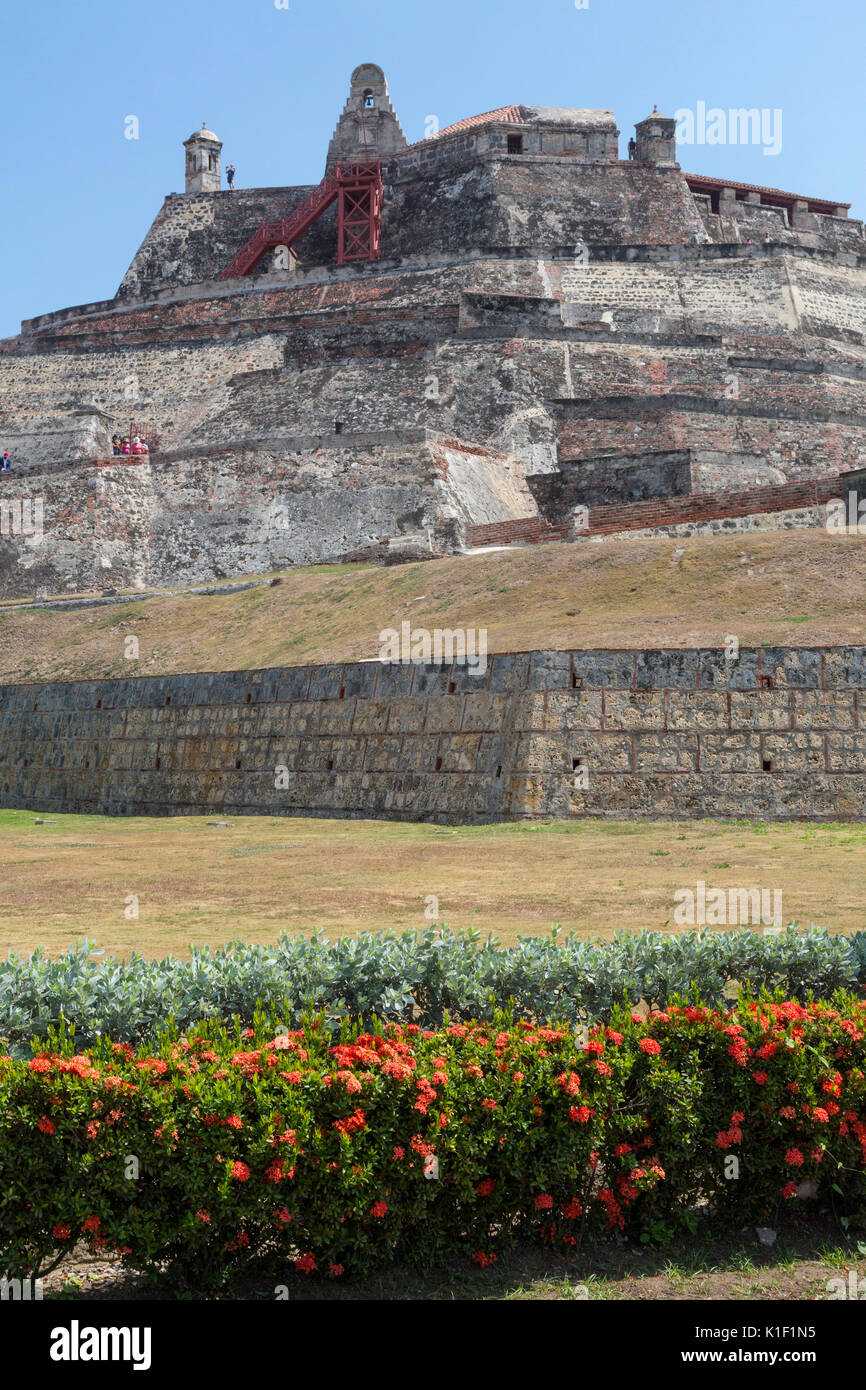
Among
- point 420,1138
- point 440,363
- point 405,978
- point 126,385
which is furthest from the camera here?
point 126,385

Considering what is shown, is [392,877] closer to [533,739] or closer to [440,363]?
[533,739]

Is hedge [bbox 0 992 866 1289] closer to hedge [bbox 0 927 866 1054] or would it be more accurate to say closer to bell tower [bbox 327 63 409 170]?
hedge [bbox 0 927 866 1054]

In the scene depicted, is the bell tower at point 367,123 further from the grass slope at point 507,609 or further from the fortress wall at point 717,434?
the grass slope at point 507,609

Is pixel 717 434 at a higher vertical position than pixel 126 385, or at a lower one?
lower

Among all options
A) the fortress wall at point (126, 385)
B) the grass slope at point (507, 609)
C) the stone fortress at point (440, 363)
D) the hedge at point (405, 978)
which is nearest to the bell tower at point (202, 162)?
the stone fortress at point (440, 363)

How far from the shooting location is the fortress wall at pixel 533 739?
17.4 m

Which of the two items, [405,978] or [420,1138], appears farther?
[405,978]

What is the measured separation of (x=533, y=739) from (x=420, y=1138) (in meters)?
12.9

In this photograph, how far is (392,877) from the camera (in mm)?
13125

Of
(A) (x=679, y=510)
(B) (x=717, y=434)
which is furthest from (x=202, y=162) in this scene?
(A) (x=679, y=510)

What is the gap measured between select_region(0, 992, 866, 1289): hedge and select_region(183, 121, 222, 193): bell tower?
53.3 meters

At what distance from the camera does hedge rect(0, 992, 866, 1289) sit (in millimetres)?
4914

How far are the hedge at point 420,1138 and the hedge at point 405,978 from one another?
1.38ft

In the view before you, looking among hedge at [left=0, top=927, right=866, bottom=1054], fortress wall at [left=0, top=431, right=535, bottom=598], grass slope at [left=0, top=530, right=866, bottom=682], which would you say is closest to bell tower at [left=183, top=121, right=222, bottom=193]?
fortress wall at [left=0, top=431, right=535, bottom=598]
